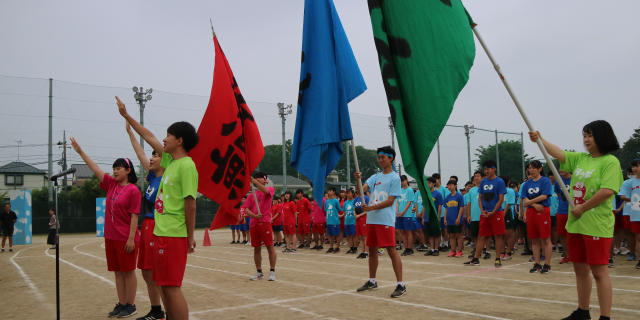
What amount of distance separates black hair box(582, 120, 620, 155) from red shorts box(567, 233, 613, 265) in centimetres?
89

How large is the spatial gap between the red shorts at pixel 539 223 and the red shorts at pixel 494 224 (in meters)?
0.92

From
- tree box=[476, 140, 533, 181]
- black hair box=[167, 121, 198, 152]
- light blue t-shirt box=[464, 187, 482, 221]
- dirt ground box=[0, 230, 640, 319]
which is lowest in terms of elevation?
dirt ground box=[0, 230, 640, 319]

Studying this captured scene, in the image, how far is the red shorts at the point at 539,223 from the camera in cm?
880

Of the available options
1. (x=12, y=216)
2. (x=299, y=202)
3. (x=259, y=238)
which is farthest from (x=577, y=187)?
(x=12, y=216)

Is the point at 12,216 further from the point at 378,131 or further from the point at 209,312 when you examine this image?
the point at 378,131

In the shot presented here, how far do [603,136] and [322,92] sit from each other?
3.02 metres

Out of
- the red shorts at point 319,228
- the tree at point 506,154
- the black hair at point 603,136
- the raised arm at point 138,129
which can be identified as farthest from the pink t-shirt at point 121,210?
the tree at point 506,154

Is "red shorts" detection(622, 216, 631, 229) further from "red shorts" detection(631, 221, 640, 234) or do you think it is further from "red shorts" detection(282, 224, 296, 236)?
"red shorts" detection(282, 224, 296, 236)

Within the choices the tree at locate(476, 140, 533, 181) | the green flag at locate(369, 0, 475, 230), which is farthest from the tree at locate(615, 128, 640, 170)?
the green flag at locate(369, 0, 475, 230)

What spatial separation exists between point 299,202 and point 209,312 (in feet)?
39.5

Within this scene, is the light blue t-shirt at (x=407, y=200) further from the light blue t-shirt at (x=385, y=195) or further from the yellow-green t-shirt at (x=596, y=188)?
the yellow-green t-shirt at (x=596, y=188)

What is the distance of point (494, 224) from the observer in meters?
9.92

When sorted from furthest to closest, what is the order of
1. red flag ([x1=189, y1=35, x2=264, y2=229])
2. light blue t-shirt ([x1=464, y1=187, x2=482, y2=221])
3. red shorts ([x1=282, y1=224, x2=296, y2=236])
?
red shorts ([x1=282, y1=224, x2=296, y2=236]), light blue t-shirt ([x1=464, y1=187, x2=482, y2=221]), red flag ([x1=189, y1=35, x2=264, y2=229])

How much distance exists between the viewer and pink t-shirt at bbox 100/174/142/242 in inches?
232
